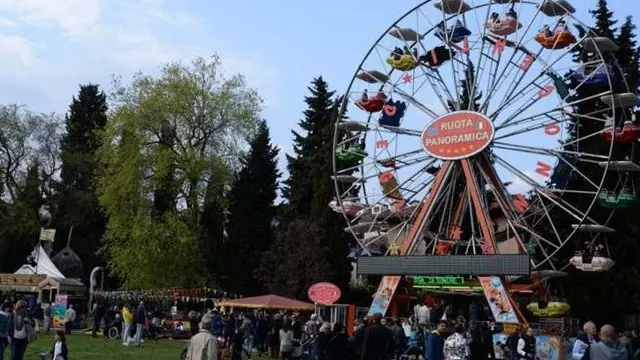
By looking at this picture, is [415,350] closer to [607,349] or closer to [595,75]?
[595,75]

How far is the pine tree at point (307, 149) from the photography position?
184 feet

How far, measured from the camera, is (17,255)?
6269 cm

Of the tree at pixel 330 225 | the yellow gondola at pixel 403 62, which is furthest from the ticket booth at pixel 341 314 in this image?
the tree at pixel 330 225

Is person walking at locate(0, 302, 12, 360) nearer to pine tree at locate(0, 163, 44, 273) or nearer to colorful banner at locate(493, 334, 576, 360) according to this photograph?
colorful banner at locate(493, 334, 576, 360)

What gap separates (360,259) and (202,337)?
24.2 m

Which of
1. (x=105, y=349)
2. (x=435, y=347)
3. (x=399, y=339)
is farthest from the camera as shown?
(x=105, y=349)

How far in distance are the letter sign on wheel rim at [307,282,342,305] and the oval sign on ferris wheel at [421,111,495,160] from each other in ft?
24.0

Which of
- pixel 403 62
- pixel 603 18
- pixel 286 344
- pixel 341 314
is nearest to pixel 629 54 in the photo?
pixel 603 18

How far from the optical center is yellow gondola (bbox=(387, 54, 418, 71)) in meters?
36.9

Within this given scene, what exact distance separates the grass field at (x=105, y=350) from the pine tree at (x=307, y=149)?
2289 centimetres

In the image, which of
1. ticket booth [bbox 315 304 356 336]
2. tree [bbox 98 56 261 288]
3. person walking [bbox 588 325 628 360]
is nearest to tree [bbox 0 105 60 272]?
tree [bbox 98 56 261 288]

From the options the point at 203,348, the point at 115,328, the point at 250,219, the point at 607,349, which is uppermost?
the point at 250,219

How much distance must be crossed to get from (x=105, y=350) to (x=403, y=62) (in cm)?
1711

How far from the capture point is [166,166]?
49.7 m
